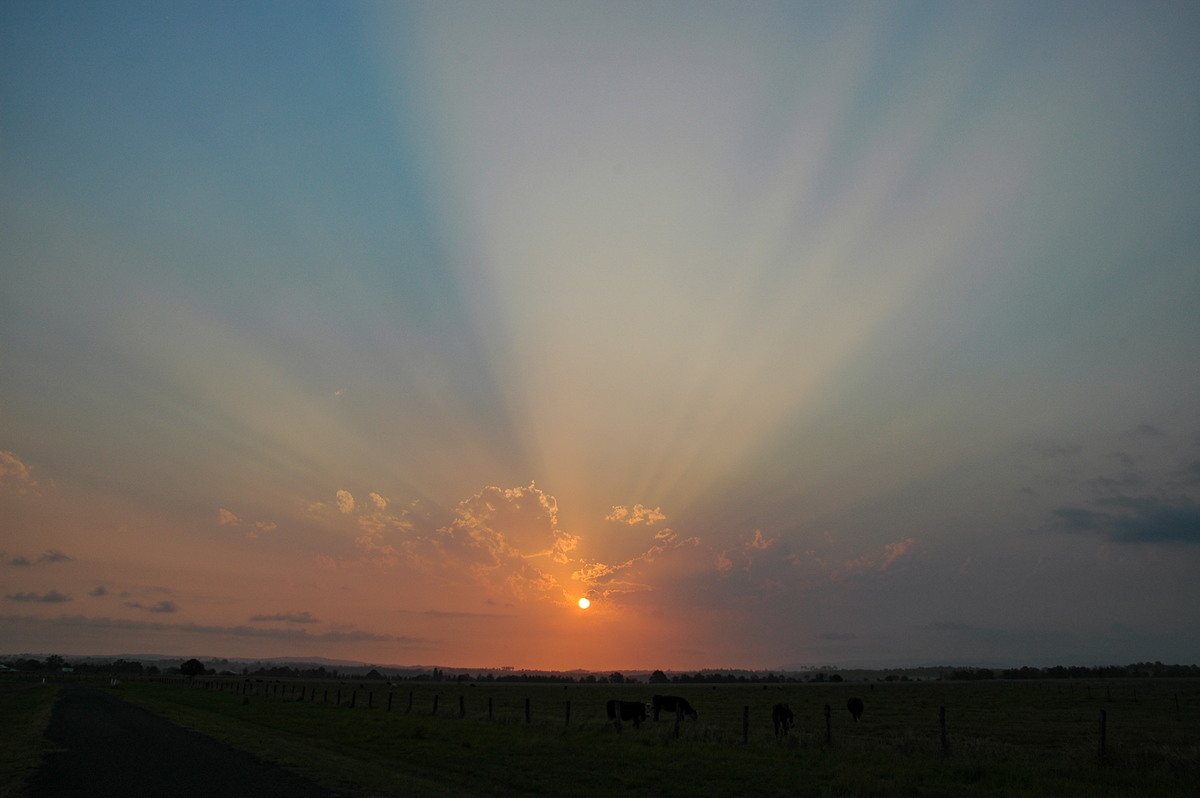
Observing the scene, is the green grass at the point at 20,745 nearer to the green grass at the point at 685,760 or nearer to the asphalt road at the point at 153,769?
the asphalt road at the point at 153,769

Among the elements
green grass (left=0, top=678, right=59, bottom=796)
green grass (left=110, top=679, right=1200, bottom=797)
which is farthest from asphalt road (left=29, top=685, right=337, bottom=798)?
green grass (left=110, top=679, right=1200, bottom=797)

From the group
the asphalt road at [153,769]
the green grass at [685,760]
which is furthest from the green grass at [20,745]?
the green grass at [685,760]

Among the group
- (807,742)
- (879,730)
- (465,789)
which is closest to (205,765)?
(465,789)

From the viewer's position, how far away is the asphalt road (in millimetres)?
15852

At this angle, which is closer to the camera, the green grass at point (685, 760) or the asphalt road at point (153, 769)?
the asphalt road at point (153, 769)

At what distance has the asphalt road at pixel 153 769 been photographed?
15.9 meters

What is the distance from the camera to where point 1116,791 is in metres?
17.3

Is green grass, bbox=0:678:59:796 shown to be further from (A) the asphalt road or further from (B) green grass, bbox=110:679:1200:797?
(B) green grass, bbox=110:679:1200:797

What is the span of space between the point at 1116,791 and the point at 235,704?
190ft

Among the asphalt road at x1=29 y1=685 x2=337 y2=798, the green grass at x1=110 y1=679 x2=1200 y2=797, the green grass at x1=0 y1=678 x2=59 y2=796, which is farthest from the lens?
the green grass at x1=110 y1=679 x2=1200 y2=797

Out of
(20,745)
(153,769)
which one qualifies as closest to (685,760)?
(153,769)

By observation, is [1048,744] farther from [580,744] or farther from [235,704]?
[235,704]

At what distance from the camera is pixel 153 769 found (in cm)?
1941

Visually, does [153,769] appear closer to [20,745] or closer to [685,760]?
[20,745]
